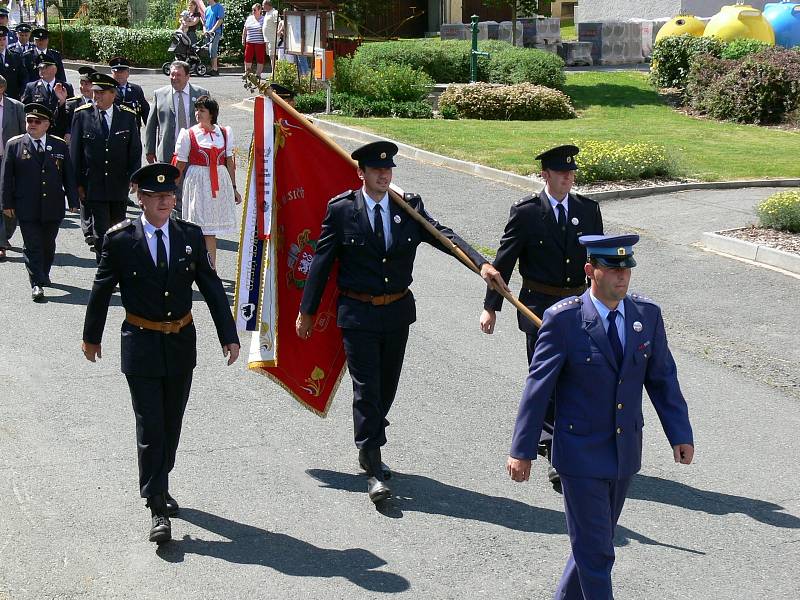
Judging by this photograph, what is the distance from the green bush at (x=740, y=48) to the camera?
82.3 ft

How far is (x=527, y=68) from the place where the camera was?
1000 inches

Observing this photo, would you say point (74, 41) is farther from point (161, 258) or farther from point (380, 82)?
point (161, 258)

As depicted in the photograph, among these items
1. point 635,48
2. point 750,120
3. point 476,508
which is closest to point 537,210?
point 476,508

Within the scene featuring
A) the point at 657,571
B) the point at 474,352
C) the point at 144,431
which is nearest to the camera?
the point at 657,571

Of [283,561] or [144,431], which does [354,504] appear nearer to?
[283,561]

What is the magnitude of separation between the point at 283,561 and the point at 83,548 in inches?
45.0

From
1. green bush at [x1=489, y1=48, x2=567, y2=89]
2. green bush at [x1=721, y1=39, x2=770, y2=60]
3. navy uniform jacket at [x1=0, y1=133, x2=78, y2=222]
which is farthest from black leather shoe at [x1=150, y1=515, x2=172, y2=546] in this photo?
green bush at [x1=721, y1=39, x2=770, y2=60]

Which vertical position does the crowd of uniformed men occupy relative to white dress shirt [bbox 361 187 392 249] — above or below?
below

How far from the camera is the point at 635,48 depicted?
33438 millimetres

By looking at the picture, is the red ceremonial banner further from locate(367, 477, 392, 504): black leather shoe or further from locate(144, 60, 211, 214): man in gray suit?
locate(144, 60, 211, 214): man in gray suit

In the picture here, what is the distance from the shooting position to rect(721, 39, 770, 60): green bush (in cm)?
2508

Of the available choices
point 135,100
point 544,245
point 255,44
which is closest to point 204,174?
point 135,100

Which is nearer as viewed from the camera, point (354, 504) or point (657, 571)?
point (657, 571)

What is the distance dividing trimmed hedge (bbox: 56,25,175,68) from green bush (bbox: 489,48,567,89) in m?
11.5
